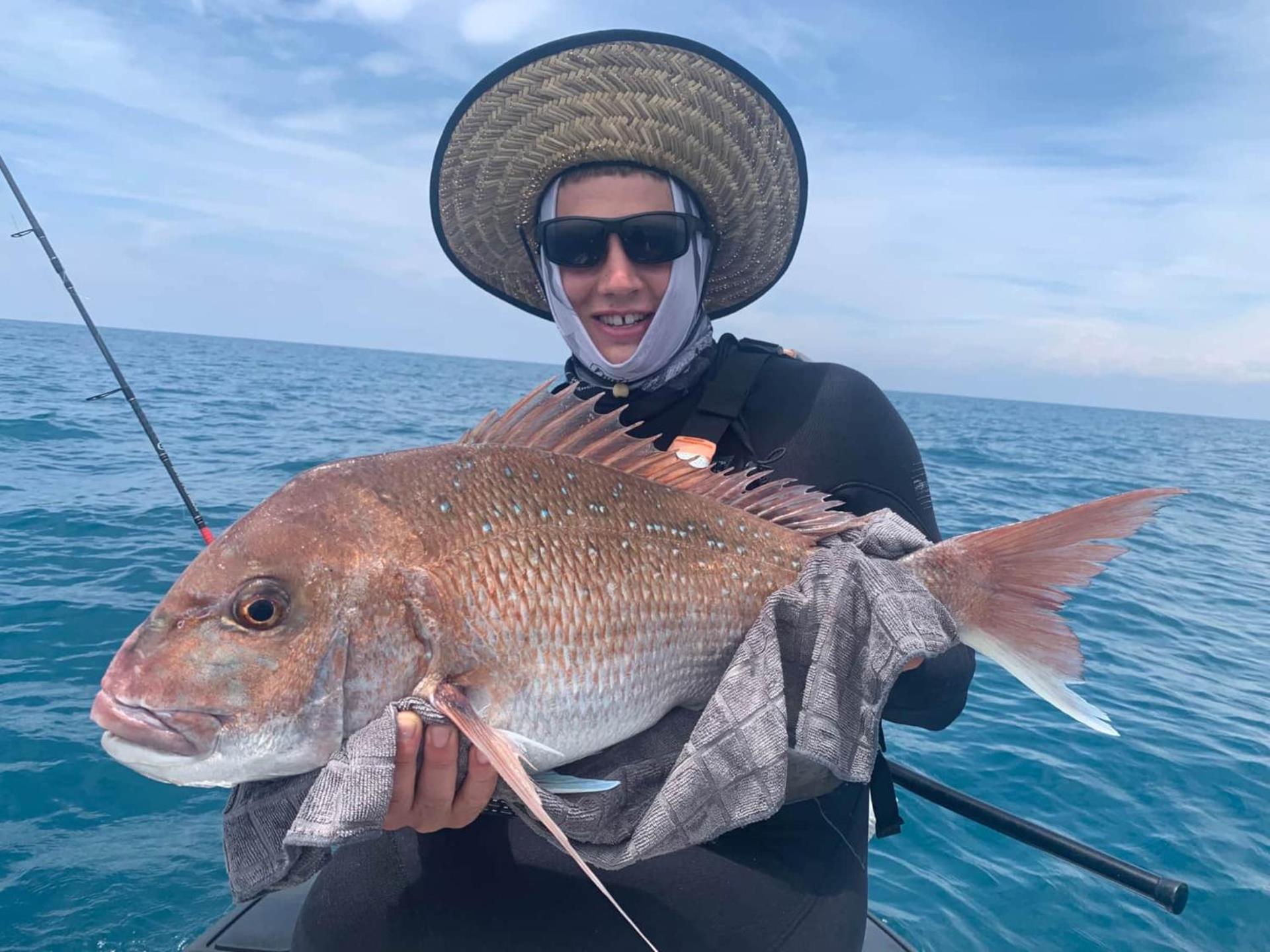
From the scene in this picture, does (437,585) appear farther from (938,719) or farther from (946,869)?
(946,869)

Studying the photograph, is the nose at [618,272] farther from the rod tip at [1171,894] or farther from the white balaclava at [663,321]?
the rod tip at [1171,894]

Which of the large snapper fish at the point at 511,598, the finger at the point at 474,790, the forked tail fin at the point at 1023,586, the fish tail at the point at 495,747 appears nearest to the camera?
the fish tail at the point at 495,747

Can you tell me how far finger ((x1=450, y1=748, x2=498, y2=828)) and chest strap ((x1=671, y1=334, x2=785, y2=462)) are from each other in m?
1.32

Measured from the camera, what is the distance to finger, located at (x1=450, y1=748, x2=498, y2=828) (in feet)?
6.27

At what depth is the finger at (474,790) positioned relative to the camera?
1912mm

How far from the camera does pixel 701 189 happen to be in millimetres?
3090

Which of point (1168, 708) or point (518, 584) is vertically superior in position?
point (518, 584)

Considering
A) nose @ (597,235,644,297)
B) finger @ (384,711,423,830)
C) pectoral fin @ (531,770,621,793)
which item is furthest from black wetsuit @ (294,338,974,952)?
nose @ (597,235,644,297)

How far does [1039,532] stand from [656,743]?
52.9 inches

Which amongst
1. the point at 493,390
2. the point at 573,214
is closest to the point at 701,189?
the point at 573,214

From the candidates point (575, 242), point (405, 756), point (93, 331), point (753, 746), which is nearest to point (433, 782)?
point (405, 756)

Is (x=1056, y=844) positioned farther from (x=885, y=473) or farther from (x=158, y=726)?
(x=158, y=726)

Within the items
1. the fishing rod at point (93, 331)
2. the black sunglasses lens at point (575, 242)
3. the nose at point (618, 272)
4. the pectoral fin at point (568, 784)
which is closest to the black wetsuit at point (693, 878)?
the pectoral fin at point (568, 784)

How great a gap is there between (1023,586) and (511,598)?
1.59m
